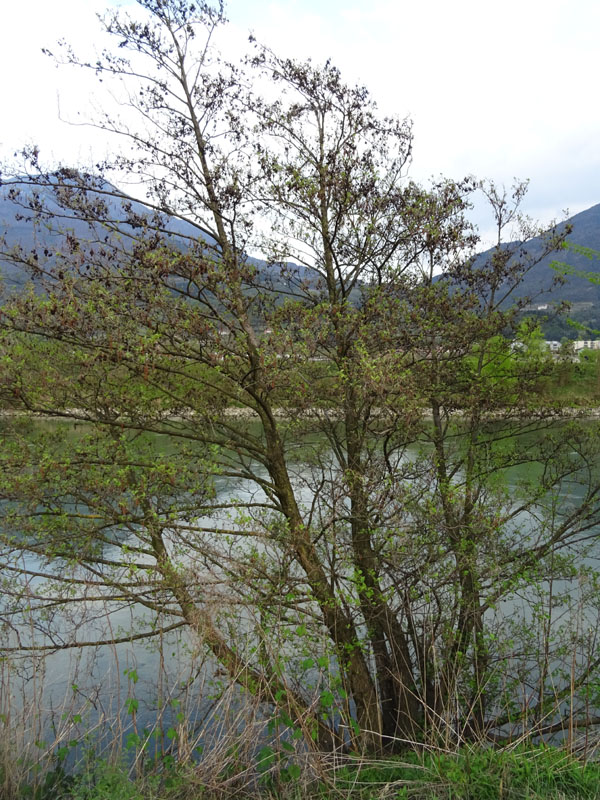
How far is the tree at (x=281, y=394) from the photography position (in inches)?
218

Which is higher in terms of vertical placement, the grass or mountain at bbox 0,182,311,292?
mountain at bbox 0,182,311,292

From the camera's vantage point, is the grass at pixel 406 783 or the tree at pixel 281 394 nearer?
the grass at pixel 406 783

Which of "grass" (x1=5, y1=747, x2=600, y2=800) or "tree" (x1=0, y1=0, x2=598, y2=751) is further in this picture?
"tree" (x1=0, y1=0, x2=598, y2=751)

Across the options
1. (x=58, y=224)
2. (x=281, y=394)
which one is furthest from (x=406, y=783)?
(x=58, y=224)

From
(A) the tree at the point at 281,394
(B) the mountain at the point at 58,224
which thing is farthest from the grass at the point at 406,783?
(B) the mountain at the point at 58,224

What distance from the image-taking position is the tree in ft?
18.2

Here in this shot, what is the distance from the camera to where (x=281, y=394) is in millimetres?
6371

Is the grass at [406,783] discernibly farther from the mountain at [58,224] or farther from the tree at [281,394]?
the mountain at [58,224]

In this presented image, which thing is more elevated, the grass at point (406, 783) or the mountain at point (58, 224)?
the mountain at point (58, 224)

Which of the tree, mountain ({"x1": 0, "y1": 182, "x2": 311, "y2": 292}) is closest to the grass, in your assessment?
the tree

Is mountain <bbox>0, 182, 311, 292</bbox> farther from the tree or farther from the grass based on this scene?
the grass

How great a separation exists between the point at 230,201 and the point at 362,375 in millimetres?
2395

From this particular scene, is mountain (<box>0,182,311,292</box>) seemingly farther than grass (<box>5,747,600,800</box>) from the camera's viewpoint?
Yes

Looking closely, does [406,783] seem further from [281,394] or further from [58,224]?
[58,224]
